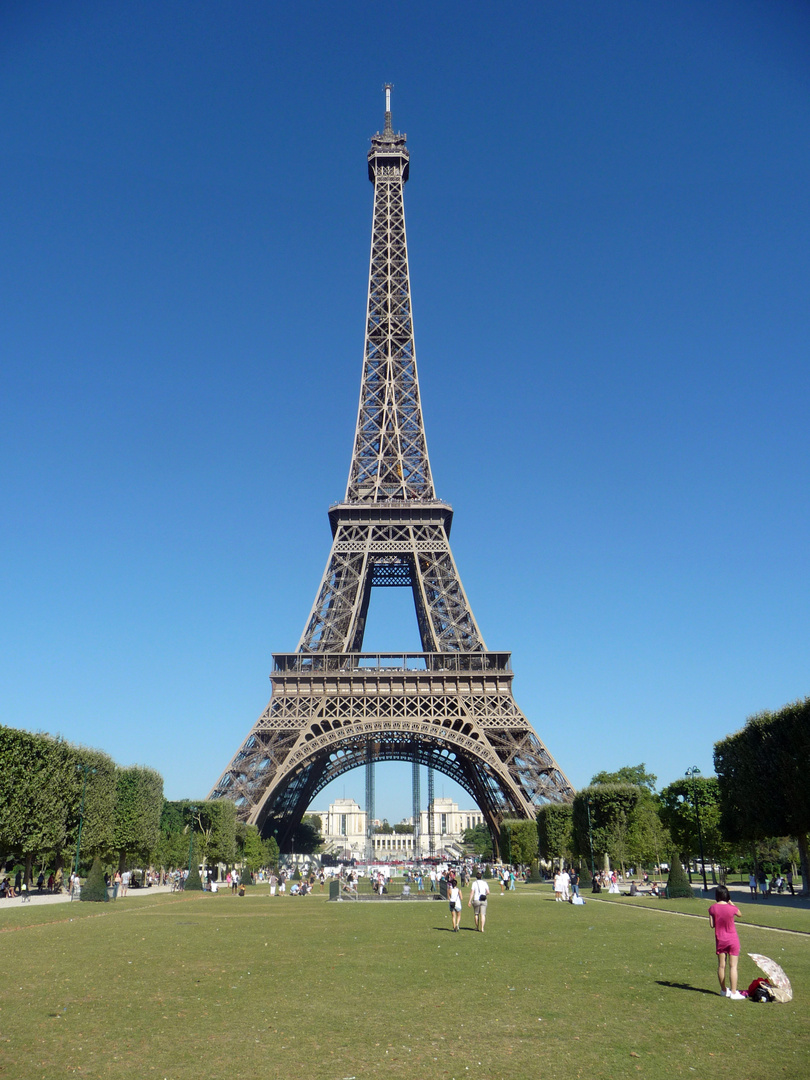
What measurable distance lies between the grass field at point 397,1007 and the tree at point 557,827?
33.1m

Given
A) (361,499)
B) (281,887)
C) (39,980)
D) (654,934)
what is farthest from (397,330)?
(39,980)

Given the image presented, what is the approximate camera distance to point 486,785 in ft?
210

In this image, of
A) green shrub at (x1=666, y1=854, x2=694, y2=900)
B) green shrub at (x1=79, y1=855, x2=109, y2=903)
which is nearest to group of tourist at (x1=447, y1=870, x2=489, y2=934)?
green shrub at (x1=666, y1=854, x2=694, y2=900)

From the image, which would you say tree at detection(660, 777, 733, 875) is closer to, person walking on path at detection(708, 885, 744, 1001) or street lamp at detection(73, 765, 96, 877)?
street lamp at detection(73, 765, 96, 877)

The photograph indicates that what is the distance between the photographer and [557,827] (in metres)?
54.9

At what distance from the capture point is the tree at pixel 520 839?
58.6 meters

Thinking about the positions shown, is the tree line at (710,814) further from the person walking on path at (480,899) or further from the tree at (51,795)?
the tree at (51,795)

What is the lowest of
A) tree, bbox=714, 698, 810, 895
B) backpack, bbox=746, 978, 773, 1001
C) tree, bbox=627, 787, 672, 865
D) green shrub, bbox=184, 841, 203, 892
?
green shrub, bbox=184, 841, 203, 892

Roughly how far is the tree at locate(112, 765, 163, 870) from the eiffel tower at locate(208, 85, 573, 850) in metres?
4.12

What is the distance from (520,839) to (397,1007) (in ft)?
166

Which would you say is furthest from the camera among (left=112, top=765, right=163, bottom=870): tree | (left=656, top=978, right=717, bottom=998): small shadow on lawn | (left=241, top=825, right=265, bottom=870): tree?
(left=241, top=825, right=265, bottom=870): tree

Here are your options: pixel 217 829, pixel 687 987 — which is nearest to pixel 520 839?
pixel 217 829

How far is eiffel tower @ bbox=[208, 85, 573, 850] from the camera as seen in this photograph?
58125 millimetres

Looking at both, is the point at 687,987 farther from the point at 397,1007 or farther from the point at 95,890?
the point at 95,890
